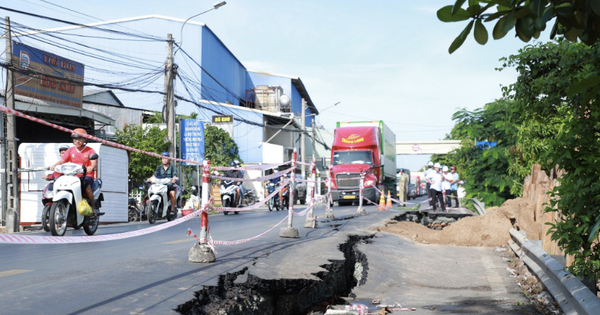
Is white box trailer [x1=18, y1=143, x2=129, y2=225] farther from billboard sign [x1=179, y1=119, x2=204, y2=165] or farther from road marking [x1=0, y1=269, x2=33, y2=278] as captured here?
road marking [x1=0, y1=269, x2=33, y2=278]

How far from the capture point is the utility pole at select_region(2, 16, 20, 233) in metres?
13.7

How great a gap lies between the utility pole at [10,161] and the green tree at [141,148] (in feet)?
33.4

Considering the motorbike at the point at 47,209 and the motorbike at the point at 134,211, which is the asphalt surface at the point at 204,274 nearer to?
the motorbike at the point at 47,209

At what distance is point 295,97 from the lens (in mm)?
61750

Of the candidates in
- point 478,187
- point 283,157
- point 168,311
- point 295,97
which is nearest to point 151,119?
point 283,157

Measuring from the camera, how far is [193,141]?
24.9m

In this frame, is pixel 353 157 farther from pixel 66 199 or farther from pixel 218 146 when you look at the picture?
pixel 66 199

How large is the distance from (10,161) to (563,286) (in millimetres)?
12752

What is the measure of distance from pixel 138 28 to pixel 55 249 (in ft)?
123

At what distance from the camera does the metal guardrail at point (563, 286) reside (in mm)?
4059

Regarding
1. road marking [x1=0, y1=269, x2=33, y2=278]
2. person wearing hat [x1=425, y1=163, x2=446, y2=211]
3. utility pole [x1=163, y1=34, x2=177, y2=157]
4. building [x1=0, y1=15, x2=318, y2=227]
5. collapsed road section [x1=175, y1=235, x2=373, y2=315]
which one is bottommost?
collapsed road section [x1=175, y1=235, x2=373, y2=315]

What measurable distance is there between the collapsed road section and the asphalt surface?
0.11 metres

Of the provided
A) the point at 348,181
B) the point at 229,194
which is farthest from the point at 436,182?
the point at 348,181

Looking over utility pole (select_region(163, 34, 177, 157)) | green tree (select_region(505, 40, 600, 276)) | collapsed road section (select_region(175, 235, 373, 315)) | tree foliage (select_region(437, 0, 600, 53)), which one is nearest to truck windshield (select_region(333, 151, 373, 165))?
utility pole (select_region(163, 34, 177, 157))
